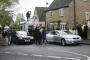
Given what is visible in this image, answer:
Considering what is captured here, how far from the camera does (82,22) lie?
44.8m

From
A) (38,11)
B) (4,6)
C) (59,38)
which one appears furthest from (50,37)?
(38,11)

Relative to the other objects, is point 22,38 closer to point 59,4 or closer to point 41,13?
point 59,4

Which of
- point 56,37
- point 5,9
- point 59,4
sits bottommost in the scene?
point 56,37

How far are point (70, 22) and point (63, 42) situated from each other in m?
21.0

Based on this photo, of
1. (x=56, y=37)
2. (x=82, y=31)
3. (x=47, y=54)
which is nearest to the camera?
(x=47, y=54)

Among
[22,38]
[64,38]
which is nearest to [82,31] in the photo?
[22,38]

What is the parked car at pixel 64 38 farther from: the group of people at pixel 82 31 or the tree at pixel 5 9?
the tree at pixel 5 9

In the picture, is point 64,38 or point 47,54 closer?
point 47,54

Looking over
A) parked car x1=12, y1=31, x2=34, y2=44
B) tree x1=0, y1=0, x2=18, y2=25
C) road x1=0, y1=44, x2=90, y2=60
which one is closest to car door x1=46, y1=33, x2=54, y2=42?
parked car x1=12, y1=31, x2=34, y2=44

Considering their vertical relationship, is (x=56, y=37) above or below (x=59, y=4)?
below

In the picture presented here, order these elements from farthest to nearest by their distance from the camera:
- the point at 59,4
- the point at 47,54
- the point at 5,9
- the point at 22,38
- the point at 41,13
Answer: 1. the point at 41,13
2. the point at 59,4
3. the point at 5,9
4. the point at 22,38
5. the point at 47,54

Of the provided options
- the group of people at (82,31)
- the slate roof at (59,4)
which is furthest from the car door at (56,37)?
the slate roof at (59,4)

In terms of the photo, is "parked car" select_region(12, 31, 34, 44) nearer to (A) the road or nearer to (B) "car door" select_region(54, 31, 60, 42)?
(B) "car door" select_region(54, 31, 60, 42)

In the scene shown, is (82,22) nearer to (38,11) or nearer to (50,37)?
(50,37)
